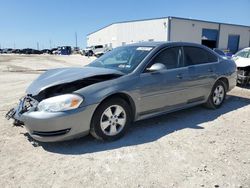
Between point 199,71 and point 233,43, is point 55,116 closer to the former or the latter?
point 199,71

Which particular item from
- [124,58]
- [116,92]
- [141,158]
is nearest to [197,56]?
[124,58]

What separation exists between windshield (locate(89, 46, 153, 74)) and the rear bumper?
1.13m

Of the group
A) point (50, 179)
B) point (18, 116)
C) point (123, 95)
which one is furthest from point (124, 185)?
point (18, 116)

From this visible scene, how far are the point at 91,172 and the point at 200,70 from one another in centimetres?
342

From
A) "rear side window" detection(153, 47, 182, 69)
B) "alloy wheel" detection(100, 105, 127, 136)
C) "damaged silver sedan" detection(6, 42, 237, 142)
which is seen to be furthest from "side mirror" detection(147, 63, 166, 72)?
"alloy wheel" detection(100, 105, 127, 136)

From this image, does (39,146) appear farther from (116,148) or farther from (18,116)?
(116,148)

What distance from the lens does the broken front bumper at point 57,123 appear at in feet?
11.9

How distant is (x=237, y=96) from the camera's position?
7816 mm

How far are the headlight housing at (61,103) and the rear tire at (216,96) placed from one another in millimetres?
3489

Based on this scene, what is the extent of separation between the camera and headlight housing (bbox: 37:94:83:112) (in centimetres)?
367

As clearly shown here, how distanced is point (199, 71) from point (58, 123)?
3286 millimetres

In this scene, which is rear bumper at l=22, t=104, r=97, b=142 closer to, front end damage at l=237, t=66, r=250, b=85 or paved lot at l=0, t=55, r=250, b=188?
paved lot at l=0, t=55, r=250, b=188

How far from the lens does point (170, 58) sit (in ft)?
16.7

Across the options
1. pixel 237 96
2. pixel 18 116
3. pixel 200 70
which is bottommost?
pixel 237 96
